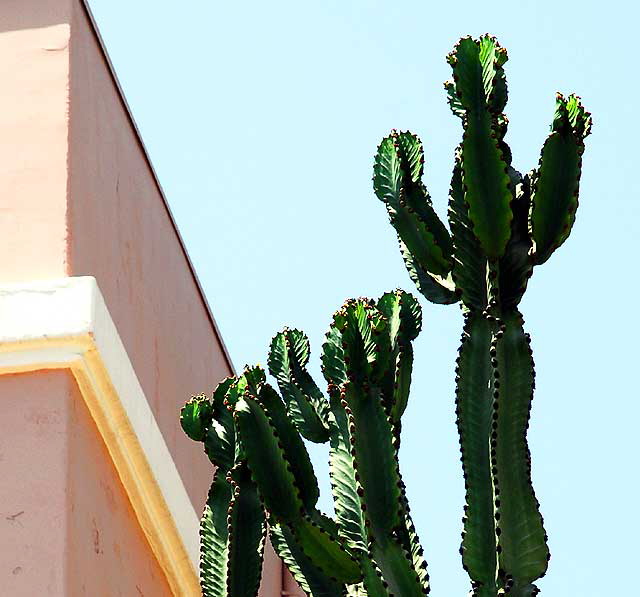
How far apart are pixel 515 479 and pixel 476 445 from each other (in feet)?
0.58

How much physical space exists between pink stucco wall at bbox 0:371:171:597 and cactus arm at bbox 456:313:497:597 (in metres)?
1.46

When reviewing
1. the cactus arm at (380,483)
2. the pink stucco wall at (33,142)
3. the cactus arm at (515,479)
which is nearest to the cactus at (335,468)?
the cactus arm at (380,483)

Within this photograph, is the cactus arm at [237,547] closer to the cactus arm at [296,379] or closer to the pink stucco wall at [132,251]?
the cactus arm at [296,379]

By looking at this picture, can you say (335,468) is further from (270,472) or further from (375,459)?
(375,459)

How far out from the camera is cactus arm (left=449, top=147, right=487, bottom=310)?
5.59 m

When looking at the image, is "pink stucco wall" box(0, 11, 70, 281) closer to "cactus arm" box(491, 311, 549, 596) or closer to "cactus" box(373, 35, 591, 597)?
"cactus" box(373, 35, 591, 597)

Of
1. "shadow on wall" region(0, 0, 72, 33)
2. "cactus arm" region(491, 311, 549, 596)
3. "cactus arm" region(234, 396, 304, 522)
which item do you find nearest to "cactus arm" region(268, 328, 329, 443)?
"cactus arm" region(234, 396, 304, 522)

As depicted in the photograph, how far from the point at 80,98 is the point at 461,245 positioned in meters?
2.17

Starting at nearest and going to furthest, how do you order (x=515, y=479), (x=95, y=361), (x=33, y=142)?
(x=515, y=479) → (x=95, y=361) → (x=33, y=142)

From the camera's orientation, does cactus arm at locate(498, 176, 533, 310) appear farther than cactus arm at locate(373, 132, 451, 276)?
No

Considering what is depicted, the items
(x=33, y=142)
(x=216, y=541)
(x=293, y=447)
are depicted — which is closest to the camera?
(x=293, y=447)

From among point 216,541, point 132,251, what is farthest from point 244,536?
point 132,251

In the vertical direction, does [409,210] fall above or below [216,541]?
above

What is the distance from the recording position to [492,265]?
18.4 feet
